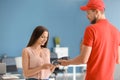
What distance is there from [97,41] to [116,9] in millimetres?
5535

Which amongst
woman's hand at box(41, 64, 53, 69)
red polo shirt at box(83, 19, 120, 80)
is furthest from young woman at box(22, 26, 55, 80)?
red polo shirt at box(83, 19, 120, 80)

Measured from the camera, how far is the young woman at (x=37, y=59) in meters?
2.50

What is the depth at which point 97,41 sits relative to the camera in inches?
87.7

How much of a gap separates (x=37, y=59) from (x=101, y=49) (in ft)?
2.13

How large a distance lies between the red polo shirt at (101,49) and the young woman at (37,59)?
1.42 ft

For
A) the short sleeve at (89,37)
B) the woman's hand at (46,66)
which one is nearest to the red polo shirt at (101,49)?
the short sleeve at (89,37)

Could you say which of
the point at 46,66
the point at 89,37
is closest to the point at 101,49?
the point at 89,37

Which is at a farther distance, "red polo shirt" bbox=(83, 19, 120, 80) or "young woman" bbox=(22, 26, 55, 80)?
"young woman" bbox=(22, 26, 55, 80)

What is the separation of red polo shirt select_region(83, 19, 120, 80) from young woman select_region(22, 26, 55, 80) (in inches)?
17.1

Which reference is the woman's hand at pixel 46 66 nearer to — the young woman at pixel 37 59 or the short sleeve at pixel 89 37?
the young woman at pixel 37 59

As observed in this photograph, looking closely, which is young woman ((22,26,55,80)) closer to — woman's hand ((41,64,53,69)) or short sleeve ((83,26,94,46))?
woman's hand ((41,64,53,69))

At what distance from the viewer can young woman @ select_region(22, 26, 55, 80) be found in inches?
98.4

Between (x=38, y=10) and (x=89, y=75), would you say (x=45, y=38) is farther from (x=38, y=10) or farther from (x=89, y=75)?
(x=38, y=10)

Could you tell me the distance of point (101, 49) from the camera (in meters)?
2.26
